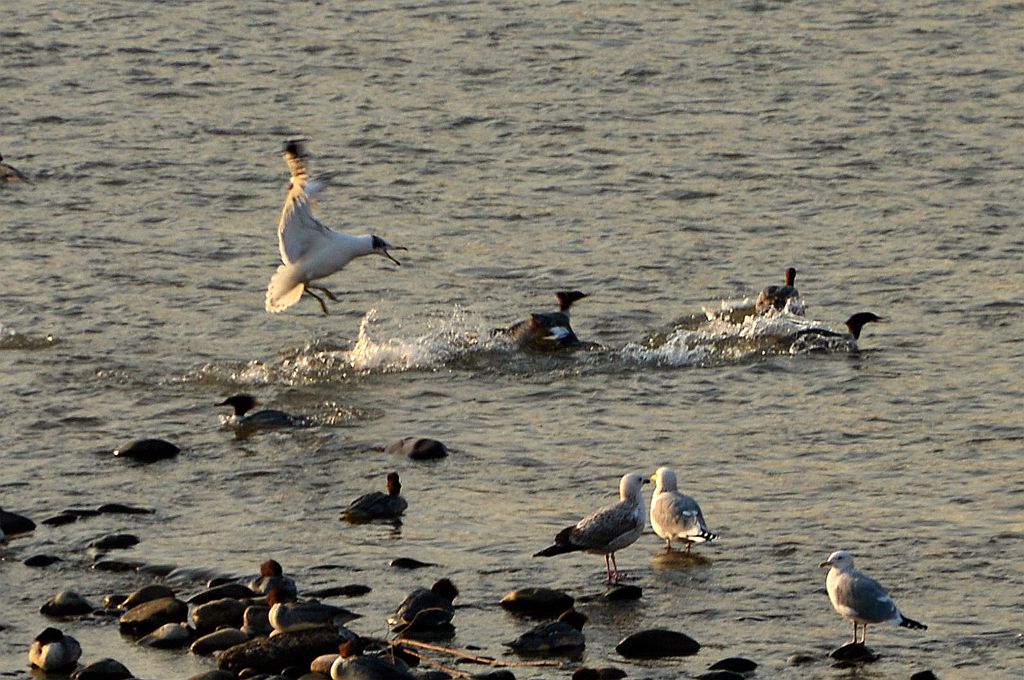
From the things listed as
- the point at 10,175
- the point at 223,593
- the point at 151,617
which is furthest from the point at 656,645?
the point at 10,175

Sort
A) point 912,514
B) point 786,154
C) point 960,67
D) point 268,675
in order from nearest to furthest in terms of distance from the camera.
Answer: point 268,675, point 912,514, point 786,154, point 960,67

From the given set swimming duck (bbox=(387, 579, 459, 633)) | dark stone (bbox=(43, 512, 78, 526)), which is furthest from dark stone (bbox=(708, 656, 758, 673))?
dark stone (bbox=(43, 512, 78, 526))

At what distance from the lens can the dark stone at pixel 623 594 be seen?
12.9m

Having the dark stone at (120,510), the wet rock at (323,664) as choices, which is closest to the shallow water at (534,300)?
the dark stone at (120,510)

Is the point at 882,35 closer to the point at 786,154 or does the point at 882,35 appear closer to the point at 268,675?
the point at 786,154

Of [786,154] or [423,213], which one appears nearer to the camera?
[423,213]

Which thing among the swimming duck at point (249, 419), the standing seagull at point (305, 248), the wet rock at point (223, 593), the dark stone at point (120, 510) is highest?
the standing seagull at point (305, 248)

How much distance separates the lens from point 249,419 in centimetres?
1722

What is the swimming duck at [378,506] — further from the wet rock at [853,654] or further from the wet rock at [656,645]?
the wet rock at [853,654]

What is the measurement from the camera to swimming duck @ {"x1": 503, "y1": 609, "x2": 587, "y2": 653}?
468 inches

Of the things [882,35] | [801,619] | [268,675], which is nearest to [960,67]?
[882,35]

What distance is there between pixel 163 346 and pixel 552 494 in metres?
5.79

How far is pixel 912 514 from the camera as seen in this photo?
1447 centimetres

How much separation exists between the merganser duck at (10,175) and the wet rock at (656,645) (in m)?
14.5
